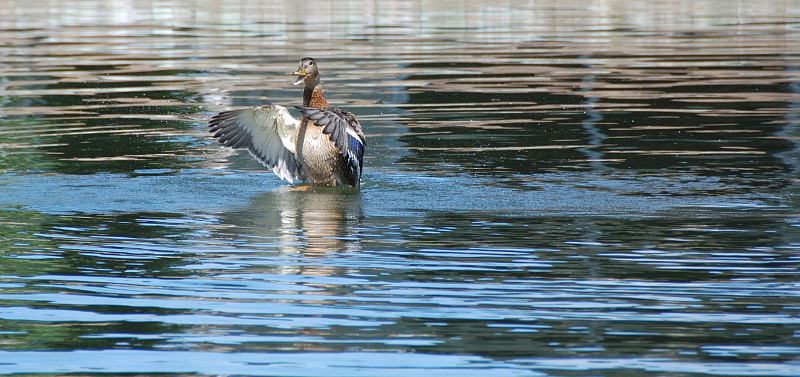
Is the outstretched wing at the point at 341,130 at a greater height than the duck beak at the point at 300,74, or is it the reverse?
the duck beak at the point at 300,74

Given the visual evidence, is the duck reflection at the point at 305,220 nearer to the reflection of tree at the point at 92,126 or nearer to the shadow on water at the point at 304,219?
the shadow on water at the point at 304,219

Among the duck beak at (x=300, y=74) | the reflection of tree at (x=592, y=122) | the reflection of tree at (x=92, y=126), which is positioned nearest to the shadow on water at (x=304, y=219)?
the duck beak at (x=300, y=74)

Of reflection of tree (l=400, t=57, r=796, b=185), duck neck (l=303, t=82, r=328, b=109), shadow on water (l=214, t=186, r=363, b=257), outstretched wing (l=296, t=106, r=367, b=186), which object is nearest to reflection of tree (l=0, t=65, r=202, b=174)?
duck neck (l=303, t=82, r=328, b=109)

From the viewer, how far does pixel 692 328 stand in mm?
6551

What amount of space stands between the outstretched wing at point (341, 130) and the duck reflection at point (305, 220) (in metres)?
0.39

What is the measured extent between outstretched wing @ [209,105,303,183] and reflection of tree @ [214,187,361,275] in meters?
0.39

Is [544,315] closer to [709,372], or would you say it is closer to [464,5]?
[709,372]

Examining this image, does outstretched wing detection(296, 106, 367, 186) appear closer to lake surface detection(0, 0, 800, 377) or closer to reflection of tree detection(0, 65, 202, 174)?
lake surface detection(0, 0, 800, 377)

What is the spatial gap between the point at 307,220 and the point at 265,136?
2.33 m

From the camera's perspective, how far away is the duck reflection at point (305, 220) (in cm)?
897

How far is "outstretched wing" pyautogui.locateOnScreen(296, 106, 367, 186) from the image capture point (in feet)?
35.3

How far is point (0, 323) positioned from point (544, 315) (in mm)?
2974

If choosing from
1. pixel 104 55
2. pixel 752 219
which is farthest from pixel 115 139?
pixel 104 55

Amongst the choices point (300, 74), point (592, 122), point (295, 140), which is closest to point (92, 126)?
point (295, 140)
